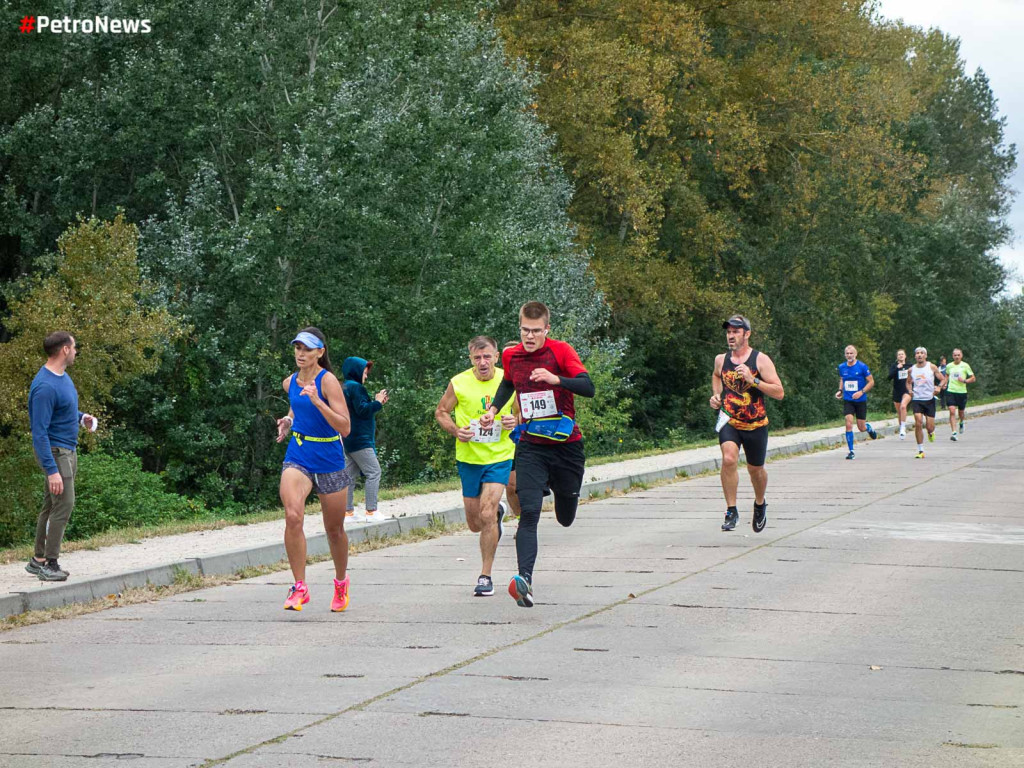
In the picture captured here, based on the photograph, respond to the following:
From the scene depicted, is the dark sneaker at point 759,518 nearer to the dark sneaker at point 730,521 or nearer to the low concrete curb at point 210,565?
the dark sneaker at point 730,521

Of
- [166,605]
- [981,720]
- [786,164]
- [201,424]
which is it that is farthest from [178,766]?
[786,164]

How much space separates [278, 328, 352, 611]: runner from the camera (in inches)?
358

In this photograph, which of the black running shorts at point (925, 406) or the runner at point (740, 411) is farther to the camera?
the black running shorts at point (925, 406)

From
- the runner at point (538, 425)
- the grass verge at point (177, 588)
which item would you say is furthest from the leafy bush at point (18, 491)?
the runner at point (538, 425)

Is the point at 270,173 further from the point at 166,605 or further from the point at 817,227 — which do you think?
the point at 817,227

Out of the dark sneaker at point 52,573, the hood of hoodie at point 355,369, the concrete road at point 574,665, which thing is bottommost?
the concrete road at point 574,665

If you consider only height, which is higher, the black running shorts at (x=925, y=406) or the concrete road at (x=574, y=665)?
the black running shorts at (x=925, y=406)

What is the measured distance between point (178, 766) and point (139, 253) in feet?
76.8

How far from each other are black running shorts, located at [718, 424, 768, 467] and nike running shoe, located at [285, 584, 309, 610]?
546 cm

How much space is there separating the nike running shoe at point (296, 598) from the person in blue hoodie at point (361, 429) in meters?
4.53

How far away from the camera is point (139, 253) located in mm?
27641

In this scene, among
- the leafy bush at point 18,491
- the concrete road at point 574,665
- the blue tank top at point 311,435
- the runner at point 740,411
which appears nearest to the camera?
the concrete road at point 574,665

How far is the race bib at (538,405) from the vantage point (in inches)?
371

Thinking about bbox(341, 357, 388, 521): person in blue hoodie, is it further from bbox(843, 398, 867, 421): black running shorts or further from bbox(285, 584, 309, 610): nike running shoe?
bbox(843, 398, 867, 421): black running shorts
